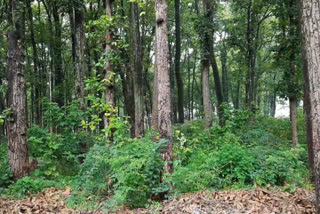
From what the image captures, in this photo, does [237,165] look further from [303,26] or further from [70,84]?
[70,84]

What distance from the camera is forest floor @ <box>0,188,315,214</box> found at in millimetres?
5324

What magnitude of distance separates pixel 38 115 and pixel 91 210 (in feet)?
57.5

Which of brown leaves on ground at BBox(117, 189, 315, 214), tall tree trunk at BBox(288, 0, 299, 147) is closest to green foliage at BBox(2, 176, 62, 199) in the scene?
brown leaves on ground at BBox(117, 189, 315, 214)

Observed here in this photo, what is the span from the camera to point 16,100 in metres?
8.45

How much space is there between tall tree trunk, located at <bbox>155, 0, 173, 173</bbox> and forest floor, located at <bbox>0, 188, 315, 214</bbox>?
0.97 metres

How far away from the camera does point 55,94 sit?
1947 centimetres

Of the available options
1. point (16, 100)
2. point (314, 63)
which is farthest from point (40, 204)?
point (314, 63)

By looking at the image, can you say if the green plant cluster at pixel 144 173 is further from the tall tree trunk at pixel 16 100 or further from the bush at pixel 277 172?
the tall tree trunk at pixel 16 100

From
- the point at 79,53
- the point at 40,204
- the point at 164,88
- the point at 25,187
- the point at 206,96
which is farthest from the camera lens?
the point at 206,96

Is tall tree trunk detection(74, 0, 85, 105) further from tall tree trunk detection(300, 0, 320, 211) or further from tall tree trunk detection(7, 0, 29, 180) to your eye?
tall tree trunk detection(300, 0, 320, 211)

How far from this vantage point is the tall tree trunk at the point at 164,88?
6.50 m

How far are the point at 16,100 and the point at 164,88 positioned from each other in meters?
4.57

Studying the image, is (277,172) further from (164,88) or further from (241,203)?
(164,88)

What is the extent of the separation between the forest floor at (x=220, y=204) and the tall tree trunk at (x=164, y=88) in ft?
3.17
